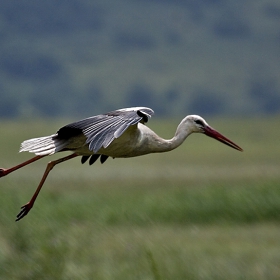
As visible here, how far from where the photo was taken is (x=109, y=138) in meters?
7.21

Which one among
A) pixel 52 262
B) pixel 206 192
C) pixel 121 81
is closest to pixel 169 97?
pixel 121 81

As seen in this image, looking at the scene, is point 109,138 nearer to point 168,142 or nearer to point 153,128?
point 168,142

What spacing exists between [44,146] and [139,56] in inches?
5600

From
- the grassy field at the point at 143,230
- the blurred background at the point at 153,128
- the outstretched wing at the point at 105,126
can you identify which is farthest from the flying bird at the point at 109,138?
the blurred background at the point at 153,128

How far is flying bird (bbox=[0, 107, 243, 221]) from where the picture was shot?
7.41 m

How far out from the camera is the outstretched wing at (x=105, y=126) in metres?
7.21

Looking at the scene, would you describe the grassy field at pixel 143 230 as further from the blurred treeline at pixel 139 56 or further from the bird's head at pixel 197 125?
the blurred treeline at pixel 139 56

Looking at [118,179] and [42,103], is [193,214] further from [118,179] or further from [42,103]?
[42,103]

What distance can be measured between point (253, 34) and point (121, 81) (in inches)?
1391

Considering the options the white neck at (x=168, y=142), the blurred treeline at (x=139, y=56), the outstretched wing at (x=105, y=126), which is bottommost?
the blurred treeline at (x=139, y=56)

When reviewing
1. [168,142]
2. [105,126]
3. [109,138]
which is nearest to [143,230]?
[168,142]

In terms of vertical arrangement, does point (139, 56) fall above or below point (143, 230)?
below

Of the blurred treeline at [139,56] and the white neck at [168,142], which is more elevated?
the white neck at [168,142]

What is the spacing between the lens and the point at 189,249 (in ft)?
50.7
